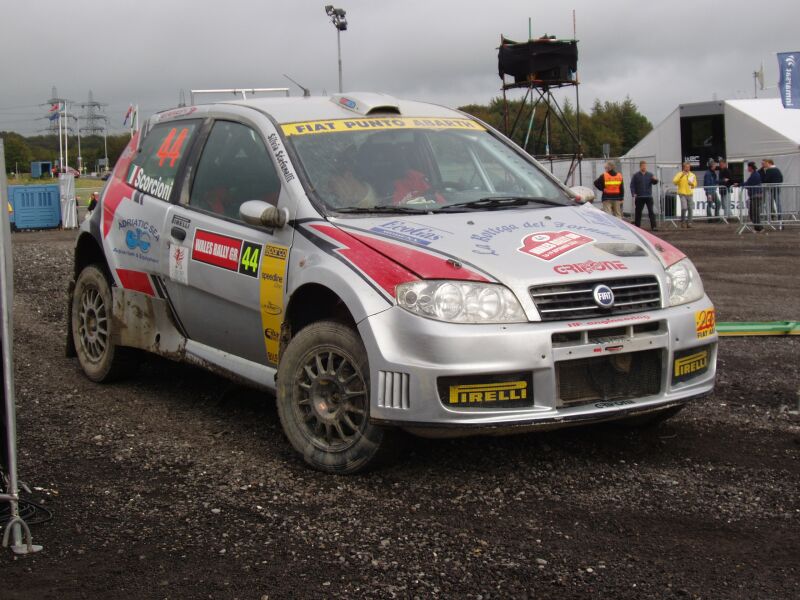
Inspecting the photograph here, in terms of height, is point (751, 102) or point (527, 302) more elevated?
point (751, 102)

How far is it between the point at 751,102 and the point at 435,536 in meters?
30.1

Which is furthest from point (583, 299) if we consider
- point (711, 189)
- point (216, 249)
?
point (711, 189)

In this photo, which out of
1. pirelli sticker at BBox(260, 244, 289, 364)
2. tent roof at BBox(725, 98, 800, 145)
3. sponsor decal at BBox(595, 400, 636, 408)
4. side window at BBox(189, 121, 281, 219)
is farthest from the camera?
tent roof at BBox(725, 98, 800, 145)

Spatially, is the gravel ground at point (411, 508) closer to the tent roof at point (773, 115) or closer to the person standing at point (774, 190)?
the person standing at point (774, 190)

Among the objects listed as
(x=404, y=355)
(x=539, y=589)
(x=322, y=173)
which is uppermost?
(x=322, y=173)

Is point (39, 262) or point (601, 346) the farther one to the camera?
point (39, 262)

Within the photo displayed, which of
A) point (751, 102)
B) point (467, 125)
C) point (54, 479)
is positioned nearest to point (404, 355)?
point (54, 479)

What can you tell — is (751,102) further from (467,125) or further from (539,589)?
(539,589)

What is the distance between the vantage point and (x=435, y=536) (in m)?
3.88

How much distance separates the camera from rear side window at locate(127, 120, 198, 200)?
6.20m

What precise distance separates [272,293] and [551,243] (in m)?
1.43

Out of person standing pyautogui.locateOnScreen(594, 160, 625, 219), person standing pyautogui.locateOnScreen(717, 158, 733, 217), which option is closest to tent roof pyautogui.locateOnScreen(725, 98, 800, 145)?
person standing pyautogui.locateOnScreen(717, 158, 733, 217)

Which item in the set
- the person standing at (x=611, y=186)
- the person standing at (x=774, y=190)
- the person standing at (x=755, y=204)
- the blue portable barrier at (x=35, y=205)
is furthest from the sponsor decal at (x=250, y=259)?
the blue portable barrier at (x=35, y=205)

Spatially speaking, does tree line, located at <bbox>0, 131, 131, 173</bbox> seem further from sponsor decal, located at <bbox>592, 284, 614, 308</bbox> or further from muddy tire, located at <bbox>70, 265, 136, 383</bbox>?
sponsor decal, located at <bbox>592, 284, 614, 308</bbox>
